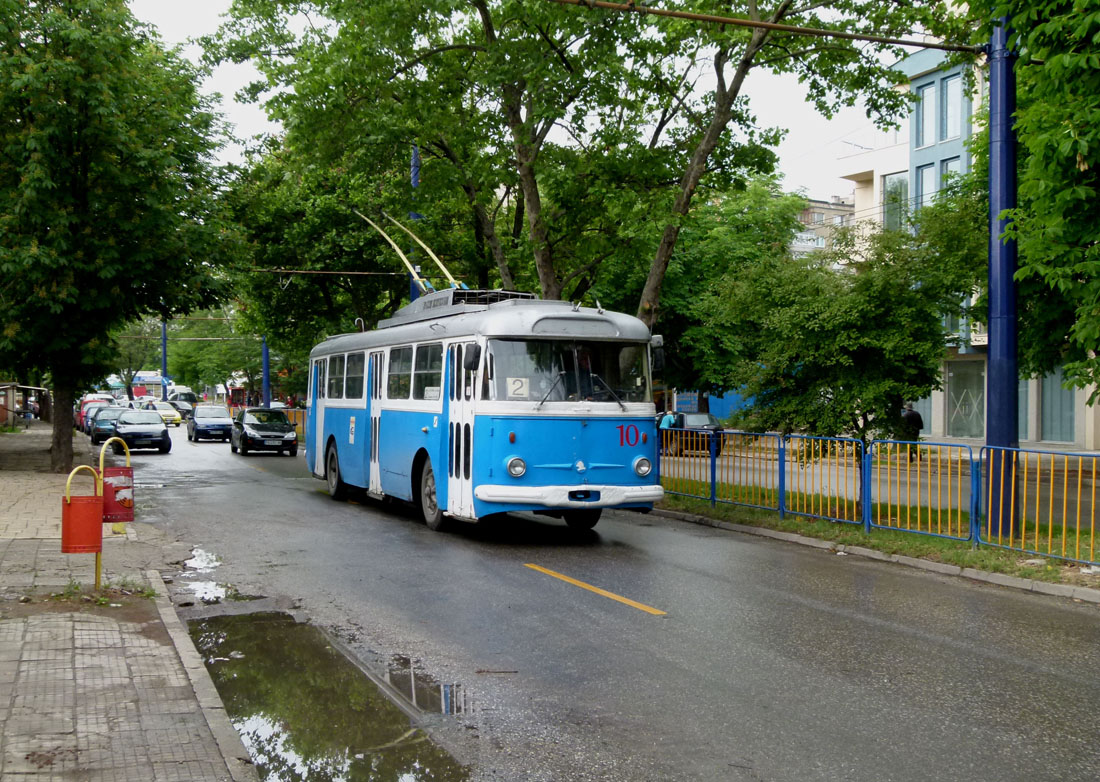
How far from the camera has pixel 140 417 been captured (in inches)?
1409

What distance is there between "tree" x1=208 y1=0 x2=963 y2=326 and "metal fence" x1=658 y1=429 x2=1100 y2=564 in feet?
12.9

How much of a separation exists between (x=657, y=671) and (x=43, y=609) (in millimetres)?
4987

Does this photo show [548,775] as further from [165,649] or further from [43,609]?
[43,609]

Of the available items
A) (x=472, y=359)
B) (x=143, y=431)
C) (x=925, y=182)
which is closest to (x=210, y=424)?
(x=143, y=431)

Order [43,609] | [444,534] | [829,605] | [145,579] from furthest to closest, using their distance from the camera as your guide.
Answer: [444,534]
[145,579]
[829,605]
[43,609]

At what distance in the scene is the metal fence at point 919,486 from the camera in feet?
35.9

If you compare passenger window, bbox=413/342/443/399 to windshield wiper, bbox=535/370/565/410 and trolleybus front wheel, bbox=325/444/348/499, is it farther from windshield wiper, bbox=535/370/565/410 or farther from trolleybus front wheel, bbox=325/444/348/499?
trolleybus front wheel, bbox=325/444/348/499

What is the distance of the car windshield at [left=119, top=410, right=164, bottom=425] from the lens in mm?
35562

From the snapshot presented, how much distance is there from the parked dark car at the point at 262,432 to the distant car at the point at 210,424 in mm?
9084

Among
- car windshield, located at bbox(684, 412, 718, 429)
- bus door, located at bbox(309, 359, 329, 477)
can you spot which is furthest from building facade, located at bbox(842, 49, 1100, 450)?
bus door, located at bbox(309, 359, 329, 477)

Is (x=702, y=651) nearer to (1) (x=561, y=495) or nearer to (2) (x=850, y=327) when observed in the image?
(1) (x=561, y=495)

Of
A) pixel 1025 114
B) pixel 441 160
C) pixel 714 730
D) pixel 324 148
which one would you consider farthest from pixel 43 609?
pixel 441 160

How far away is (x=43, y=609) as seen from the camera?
27.0 feet

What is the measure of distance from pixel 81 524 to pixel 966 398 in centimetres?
3888
